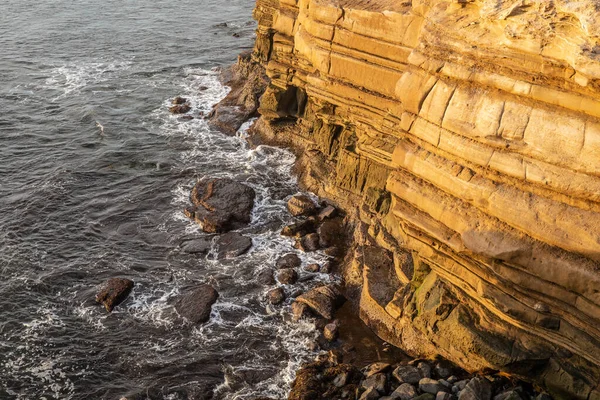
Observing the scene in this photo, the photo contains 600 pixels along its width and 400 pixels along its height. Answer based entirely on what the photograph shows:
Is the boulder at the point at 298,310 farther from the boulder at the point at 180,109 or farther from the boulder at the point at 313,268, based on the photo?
the boulder at the point at 180,109

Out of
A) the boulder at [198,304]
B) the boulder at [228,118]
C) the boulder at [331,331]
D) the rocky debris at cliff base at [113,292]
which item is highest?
the boulder at [228,118]

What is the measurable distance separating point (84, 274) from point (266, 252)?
908 centimetres

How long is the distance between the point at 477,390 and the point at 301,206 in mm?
15520

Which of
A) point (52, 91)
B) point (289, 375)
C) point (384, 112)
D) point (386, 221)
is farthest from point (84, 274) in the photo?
point (52, 91)

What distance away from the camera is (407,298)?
23.3 m

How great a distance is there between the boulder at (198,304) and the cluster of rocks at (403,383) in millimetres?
5591

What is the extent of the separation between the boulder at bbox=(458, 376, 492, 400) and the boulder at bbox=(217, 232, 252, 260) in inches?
547

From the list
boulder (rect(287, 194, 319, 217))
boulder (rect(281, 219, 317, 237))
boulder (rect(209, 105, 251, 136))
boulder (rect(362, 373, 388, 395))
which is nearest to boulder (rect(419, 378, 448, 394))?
boulder (rect(362, 373, 388, 395))

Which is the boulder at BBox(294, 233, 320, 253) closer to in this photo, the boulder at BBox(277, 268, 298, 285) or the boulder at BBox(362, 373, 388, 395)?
the boulder at BBox(277, 268, 298, 285)

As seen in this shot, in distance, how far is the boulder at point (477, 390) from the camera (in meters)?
18.9

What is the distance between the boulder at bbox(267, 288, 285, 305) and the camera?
85.6ft

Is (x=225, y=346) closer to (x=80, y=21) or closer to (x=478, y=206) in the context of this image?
(x=478, y=206)

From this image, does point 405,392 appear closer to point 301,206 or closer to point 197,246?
point 197,246

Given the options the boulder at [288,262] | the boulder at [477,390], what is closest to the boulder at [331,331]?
the boulder at [288,262]
